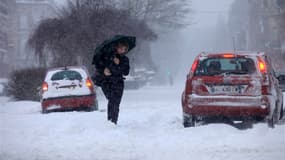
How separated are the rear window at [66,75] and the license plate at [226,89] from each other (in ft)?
19.0

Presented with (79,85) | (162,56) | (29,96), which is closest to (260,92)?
(79,85)

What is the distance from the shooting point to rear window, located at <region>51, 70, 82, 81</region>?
49.7 ft

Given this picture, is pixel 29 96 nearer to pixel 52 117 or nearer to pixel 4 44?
pixel 52 117

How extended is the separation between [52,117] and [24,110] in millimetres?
6214

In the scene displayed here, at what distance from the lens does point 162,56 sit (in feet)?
249

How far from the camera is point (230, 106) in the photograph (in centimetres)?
998

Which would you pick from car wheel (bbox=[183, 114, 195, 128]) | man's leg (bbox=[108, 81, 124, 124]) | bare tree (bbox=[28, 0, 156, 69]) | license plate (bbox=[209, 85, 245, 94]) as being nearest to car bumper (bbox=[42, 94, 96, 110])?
man's leg (bbox=[108, 81, 124, 124])

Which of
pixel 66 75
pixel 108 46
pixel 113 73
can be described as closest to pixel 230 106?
pixel 113 73

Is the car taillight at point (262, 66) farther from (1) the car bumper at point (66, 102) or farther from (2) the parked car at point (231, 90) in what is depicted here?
(1) the car bumper at point (66, 102)

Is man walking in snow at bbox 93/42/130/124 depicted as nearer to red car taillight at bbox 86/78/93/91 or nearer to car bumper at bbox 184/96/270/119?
car bumper at bbox 184/96/270/119

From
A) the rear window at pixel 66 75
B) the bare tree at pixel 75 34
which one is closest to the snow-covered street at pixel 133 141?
the rear window at pixel 66 75

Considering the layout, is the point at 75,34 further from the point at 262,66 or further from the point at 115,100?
the point at 262,66

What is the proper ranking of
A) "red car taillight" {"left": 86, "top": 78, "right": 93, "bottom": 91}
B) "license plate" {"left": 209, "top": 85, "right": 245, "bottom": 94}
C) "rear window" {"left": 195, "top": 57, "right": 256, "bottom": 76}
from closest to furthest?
"license plate" {"left": 209, "top": 85, "right": 245, "bottom": 94}, "rear window" {"left": 195, "top": 57, "right": 256, "bottom": 76}, "red car taillight" {"left": 86, "top": 78, "right": 93, "bottom": 91}

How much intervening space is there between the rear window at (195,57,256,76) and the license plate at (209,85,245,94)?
0.29 metres
